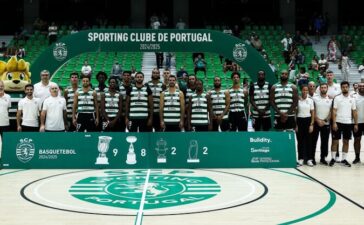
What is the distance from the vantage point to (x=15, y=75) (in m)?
12.9

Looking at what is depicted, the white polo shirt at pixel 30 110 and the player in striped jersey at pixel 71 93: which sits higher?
the player in striped jersey at pixel 71 93

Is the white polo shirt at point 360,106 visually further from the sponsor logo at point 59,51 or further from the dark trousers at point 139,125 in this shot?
the sponsor logo at point 59,51

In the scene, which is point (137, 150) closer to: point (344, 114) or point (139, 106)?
point (139, 106)

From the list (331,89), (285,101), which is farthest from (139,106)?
(331,89)

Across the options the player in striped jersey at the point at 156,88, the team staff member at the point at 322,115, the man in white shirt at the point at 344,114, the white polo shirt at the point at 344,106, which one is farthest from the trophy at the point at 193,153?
the white polo shirt at the point at 344,106

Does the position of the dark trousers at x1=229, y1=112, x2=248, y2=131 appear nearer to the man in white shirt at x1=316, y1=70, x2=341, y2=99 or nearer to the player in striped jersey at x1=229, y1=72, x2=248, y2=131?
the player in striped jersey at x1=229, y1=72, x2=248, y2=131

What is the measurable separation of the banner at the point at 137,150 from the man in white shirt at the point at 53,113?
32cm

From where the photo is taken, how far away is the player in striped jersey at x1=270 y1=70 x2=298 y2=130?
1082cm

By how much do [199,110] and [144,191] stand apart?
116 inches

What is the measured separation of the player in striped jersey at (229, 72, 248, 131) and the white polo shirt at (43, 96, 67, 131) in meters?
3.51

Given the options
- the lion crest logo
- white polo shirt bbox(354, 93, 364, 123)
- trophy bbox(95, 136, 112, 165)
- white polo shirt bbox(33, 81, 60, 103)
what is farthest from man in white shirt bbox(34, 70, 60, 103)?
white polo shirt bbox(354, 93, 364, 123)

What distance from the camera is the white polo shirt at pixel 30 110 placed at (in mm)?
10570

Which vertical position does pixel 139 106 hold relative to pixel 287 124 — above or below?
above

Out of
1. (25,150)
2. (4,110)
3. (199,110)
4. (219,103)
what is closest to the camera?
(25,150)
